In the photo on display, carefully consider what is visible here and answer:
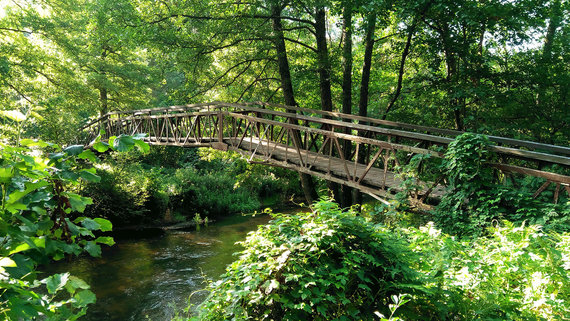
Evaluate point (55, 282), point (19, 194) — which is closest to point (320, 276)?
point (55, 282)

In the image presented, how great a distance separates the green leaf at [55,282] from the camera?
1.32 meters

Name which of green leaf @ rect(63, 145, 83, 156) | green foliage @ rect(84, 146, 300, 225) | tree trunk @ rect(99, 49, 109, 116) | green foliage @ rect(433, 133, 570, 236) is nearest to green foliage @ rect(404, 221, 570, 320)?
green foliage @ rect(433, 133, 570, 236)

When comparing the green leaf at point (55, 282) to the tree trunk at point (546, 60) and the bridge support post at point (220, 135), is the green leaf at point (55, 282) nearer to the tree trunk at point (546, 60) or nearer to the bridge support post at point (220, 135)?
the bridge support post at point (220, 135)

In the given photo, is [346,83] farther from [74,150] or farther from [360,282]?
[74,150]

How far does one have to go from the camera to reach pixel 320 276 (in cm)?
245

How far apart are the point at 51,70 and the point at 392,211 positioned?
54.3 feet

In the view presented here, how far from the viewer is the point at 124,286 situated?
812 cm

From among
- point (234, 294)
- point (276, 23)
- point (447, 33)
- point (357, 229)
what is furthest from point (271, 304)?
point (276, 23)

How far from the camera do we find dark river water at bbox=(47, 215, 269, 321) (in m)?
7.11

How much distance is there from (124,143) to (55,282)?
0.63 metres

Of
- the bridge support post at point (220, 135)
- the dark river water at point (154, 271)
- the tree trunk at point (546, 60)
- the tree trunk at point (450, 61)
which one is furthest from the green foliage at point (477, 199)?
the bridge support post at point (220, 135)

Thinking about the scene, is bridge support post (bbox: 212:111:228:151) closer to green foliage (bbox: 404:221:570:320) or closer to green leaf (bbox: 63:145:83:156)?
green foliage (bbox: 404:221:570:320)

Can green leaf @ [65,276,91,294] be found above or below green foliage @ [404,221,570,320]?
above

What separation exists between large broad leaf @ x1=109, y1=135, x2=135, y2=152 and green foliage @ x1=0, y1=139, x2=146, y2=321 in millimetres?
144
